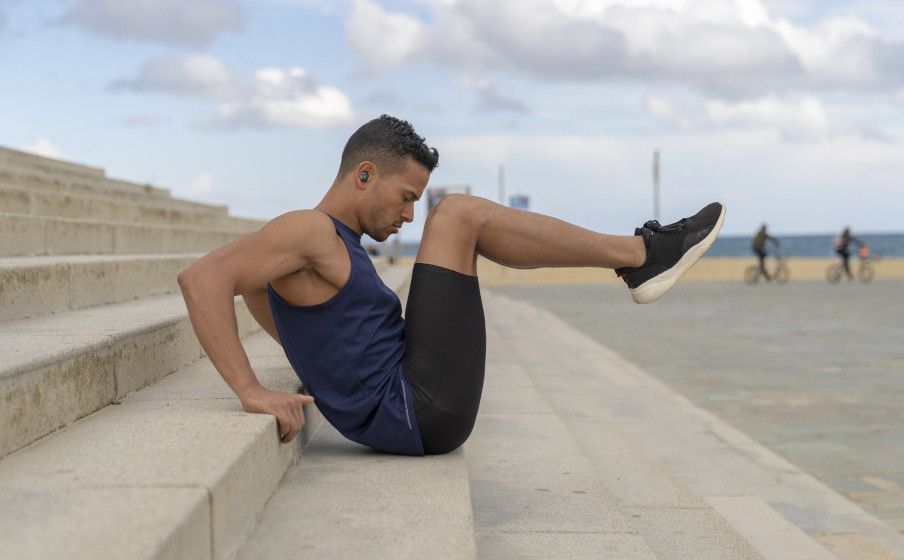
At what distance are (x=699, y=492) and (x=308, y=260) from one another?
98.1 inches

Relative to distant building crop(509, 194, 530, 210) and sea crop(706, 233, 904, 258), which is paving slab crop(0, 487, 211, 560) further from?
sea crop(706, 233, 904, 258)

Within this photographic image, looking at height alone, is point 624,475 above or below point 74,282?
below

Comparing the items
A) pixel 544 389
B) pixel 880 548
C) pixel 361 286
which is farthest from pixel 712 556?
pixel 544 389

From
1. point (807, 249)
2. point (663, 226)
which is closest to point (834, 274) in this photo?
point (663, 226)

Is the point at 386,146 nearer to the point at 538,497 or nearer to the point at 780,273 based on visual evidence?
the point at 538,497

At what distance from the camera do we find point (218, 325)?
246 centimetres

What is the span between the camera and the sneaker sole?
304 cm

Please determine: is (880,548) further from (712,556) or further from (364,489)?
(364,489)

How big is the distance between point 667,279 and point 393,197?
0.98m

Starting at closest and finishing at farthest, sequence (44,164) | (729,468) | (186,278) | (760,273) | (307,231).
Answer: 1. (186,278)
2. (307,231)
3. (729,468)
4. (44,164)
5. (760,273)

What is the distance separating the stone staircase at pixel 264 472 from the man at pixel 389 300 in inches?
5.9

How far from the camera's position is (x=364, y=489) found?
2439 mm

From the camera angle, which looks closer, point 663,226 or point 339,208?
point 339,208

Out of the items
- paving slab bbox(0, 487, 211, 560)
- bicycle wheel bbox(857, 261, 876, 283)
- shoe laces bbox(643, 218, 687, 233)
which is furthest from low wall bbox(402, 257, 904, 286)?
paving slab bbox(0, 487, 211, 560)
